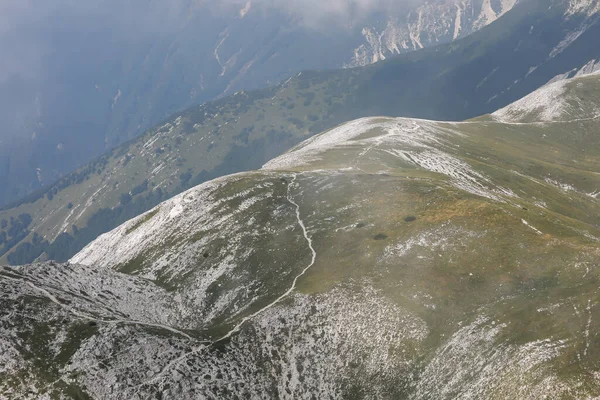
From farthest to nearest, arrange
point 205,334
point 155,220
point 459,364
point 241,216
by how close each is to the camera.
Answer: point 155,220
point 241,216
point 205,334
point 459,364

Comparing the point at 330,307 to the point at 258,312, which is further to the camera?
the point at 258,312

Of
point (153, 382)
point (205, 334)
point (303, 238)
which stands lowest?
point (303, 238)

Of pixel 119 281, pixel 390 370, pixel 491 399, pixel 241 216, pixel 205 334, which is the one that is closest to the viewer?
pixel 491 399

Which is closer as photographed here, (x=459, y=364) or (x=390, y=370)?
(x=459, y=364)

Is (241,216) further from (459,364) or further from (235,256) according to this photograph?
(459,364)

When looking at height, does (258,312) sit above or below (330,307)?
above

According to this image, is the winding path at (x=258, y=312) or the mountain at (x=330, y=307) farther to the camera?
the winding path at (x=258, y=312)

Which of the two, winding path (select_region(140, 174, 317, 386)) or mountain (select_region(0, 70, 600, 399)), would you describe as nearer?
mountain (select_region(0, 70, 600, 399))

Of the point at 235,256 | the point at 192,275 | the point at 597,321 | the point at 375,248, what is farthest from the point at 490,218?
the point at 192,275
